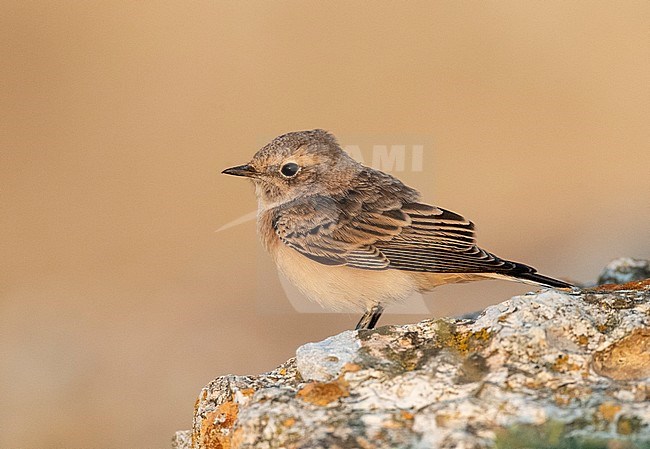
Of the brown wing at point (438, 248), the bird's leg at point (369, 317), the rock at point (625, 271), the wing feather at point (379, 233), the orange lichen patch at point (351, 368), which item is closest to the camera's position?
the orange lichen patch at point (351, 368)

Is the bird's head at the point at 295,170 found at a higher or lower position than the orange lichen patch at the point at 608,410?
higher

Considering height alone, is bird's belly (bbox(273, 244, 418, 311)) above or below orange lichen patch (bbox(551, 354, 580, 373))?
below

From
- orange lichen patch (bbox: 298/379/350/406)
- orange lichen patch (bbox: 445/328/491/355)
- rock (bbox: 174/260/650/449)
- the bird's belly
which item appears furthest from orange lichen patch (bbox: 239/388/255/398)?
the bird's belly

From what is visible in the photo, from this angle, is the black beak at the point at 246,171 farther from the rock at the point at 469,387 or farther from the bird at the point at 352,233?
the rock at the point at 469,387

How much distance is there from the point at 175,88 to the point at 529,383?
48.5ft

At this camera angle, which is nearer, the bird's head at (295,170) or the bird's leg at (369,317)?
the bird's leg at (369,317)

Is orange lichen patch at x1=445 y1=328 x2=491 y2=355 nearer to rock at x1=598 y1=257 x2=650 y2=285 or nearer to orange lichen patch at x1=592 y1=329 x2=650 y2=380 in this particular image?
orange lichen patch at x1=592 y1=329 x2=650 y2=380

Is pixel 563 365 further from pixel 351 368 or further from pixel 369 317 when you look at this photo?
pixel 369 317

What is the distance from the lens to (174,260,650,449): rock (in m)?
3.49

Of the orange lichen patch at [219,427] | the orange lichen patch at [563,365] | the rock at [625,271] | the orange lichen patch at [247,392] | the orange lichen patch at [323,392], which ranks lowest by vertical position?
the rock at [625,271]

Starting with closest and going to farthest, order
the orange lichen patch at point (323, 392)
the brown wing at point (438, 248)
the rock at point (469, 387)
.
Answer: the rock at point (469, 387)
the orange lichen patch at point (323, 392)
the brown wing at point (438, 248)

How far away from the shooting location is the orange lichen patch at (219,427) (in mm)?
4449

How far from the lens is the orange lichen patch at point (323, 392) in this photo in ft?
12.8

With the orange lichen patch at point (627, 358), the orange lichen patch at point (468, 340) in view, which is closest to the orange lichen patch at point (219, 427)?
the orange lichen patch at point (468, 340)
